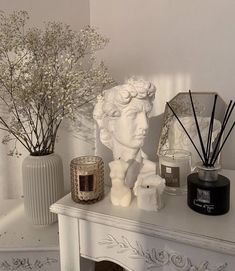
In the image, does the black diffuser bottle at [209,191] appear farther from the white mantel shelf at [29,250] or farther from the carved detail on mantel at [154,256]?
the white mantel shelf at [29,250]

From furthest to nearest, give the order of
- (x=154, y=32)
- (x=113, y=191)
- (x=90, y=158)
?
(x=154, y=32) → (x=90, y=158) → (x=113, y=191)

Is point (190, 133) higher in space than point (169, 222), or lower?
higher

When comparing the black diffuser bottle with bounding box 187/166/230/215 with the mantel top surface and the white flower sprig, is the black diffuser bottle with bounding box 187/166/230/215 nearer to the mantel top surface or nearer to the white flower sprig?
the mantel top surface

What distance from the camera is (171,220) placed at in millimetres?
753

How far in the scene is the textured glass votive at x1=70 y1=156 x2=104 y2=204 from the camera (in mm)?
861

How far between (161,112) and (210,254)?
0.78 metres

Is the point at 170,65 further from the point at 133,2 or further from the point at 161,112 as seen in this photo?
the point at 133,2

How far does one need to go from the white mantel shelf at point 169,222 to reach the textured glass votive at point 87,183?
0.02 m

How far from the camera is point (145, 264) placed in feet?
2.54

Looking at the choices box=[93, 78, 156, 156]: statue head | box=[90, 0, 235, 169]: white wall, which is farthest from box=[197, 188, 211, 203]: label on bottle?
box=[90, 0, 235, 169]: white wall

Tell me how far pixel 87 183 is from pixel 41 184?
0.32m

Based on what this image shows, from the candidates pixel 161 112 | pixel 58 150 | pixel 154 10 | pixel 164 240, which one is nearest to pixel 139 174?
pixel 164 240

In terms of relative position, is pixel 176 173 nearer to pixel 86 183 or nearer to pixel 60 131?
pixel 86 183

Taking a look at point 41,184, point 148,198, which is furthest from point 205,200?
point 41,184
